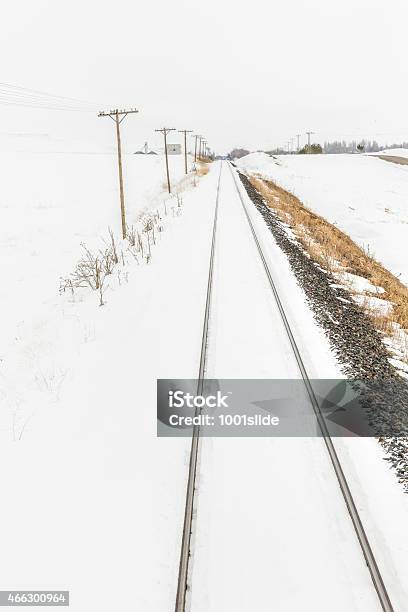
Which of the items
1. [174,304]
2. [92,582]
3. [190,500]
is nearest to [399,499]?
[190,500]

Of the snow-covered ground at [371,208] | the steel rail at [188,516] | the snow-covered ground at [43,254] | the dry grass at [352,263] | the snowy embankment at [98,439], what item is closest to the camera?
the steel rail at [188,516]

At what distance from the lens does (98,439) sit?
208 inches

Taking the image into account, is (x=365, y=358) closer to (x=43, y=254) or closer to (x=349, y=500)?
(x=349, y=500)

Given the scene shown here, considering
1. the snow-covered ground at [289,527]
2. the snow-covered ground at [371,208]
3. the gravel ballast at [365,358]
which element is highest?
the snow-covered ground at [371,208]

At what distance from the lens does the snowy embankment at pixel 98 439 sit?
3.63 meters

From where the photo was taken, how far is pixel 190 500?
4.13 m

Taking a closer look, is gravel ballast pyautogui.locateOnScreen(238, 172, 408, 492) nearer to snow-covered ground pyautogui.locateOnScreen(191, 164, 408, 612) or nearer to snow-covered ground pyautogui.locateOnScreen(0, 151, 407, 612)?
snow-covered ground pyautogui.locateOnScreen(0, 151, 407, 612)

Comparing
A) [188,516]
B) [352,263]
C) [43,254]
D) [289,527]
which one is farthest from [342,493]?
[43,254]

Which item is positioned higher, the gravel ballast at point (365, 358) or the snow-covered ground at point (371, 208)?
the snow-covered ground at point (371, 208)

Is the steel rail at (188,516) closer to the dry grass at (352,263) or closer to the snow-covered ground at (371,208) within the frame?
the dry grass at (352,263)

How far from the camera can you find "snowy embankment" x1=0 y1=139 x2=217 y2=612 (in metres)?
3.63

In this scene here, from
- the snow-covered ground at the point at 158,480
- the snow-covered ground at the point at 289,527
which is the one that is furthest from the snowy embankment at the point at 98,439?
the snow-covered ground at the point at 289,527

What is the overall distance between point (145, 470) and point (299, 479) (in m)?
1.77

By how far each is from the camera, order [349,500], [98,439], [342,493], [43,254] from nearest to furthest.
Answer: [349,500] < [342,493] < [98,439] < [43,254]
